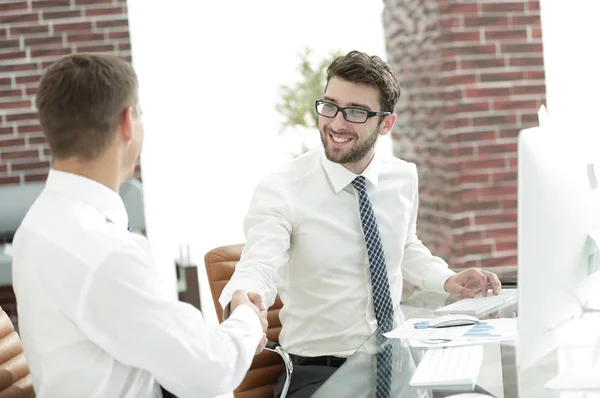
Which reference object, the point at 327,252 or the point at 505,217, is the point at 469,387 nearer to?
the point at 327,252

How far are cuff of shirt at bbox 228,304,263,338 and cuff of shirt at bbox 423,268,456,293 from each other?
3.10ft

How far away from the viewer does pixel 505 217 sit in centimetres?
476

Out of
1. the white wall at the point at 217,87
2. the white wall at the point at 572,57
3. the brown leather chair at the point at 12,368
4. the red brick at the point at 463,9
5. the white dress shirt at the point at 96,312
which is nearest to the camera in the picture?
the white dress shirt at the point at 96,312

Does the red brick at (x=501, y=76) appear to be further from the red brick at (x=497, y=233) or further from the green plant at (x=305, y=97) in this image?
the green plant at (x=305, y=97)

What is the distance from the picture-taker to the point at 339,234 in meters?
2.48

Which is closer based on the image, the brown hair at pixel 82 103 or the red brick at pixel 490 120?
the brown hair at pixel 82 103

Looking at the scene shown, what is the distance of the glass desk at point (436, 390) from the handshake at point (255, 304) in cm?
16

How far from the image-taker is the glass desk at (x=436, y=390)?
5.58 feet

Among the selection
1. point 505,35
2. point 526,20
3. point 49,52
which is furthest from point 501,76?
point 49,52

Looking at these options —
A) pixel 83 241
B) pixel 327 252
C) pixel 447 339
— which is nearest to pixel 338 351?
pixel 327 252

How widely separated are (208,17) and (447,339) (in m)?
4.32

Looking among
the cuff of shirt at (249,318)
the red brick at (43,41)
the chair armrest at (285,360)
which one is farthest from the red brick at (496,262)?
the cuff of shirt at (249,318)

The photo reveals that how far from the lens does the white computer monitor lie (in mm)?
1519

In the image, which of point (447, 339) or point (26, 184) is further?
point (26, 184)
